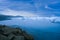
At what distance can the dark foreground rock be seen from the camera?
7.63 ft

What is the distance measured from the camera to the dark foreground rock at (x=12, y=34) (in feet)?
7.63

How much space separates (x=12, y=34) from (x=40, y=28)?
42 cm

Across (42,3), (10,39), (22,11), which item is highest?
(42,3)

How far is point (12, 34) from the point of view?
7.69ft

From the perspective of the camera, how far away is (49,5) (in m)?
2.44

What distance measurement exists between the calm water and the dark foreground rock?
0.06m

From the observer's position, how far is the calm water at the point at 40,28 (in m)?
2.39

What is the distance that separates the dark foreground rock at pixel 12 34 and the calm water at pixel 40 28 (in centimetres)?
6

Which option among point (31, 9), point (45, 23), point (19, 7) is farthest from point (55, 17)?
point (19, 7)

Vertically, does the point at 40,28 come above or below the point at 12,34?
above

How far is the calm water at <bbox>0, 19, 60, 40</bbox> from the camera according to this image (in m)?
2.39

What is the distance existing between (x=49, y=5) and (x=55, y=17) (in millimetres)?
202

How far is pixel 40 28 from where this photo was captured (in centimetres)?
238

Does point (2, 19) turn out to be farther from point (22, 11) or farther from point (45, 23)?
point (45, 23)
